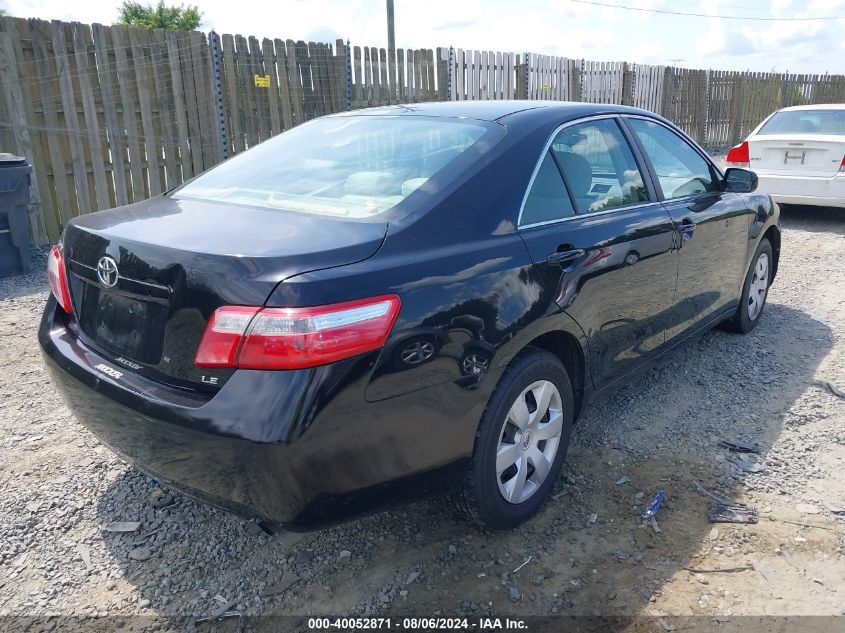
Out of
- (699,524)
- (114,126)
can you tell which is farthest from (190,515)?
(114,126)

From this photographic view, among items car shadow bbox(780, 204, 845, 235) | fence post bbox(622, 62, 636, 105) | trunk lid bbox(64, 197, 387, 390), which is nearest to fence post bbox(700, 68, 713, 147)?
fence post bbox(622, 62, 636, 105)

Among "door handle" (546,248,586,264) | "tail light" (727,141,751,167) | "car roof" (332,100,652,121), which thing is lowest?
"tail light" (727,141,751,167)

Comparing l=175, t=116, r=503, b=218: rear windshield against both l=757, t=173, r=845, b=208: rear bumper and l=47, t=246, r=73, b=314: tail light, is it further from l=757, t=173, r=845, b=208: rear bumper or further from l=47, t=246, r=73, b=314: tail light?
l=757, t=173, r=845, b=208: rear bumper

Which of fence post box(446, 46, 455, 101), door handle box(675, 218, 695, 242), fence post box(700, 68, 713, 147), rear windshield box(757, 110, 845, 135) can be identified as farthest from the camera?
fence post box(700, 68, 713, 147)

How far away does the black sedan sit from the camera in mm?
2020

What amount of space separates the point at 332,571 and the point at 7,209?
5291 mm

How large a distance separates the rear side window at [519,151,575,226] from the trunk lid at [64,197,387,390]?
72 cm

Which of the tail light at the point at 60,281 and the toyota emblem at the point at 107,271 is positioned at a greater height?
the toyota emblem at the point at 107,271

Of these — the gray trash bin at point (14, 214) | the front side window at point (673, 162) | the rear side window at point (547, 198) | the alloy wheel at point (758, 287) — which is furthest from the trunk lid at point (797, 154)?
the gray trash bin at point (14, 214)

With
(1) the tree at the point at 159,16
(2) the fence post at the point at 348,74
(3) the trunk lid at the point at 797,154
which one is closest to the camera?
(3) the trunk lid at the point at 797,154

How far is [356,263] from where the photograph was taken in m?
2.13

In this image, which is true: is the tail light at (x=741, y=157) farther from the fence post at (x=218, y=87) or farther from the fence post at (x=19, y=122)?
the fence post at (x=19, y=122)

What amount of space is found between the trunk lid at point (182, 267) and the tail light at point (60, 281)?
10 centimetres

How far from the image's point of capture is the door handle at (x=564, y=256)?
274 centimetres
